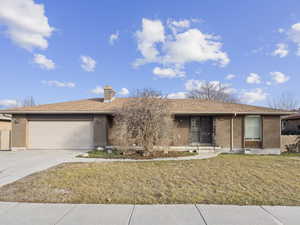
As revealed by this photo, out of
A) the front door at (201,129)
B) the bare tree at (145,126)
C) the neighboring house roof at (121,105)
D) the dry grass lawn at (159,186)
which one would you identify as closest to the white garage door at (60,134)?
the neighboring house roof at (121,105)

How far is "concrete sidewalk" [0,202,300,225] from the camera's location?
292 centimetres

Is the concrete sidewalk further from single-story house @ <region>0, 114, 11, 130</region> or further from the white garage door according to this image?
single-story house @ <region>0, 114, 11, 130</region>

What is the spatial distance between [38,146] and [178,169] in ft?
32.6

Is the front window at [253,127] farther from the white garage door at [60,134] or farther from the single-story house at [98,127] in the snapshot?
the white garage door at [60,134]

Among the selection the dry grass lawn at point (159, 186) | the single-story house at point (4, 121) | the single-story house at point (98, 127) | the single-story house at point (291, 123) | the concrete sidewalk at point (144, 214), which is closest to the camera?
the concrete sidewalk at point (144, 214)

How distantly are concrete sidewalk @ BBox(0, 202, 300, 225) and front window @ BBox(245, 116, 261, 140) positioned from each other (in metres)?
9.16

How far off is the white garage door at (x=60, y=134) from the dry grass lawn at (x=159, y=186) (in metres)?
5.71

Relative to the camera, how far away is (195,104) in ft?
43.1

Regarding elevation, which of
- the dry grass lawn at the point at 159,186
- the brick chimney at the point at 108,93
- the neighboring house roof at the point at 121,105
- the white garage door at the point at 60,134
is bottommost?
the dry grass lawn at the point at 159,186

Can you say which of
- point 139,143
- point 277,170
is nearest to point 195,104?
point 139,143

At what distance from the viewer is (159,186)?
4.61 meters

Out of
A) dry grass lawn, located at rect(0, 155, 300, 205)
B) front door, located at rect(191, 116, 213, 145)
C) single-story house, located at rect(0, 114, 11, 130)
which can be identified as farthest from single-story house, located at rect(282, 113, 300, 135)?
single-story house, located at rect(0, 114, 11, 130)

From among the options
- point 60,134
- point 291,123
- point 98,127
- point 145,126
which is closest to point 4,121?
point 60,134

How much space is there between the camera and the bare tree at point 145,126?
9.09 m
